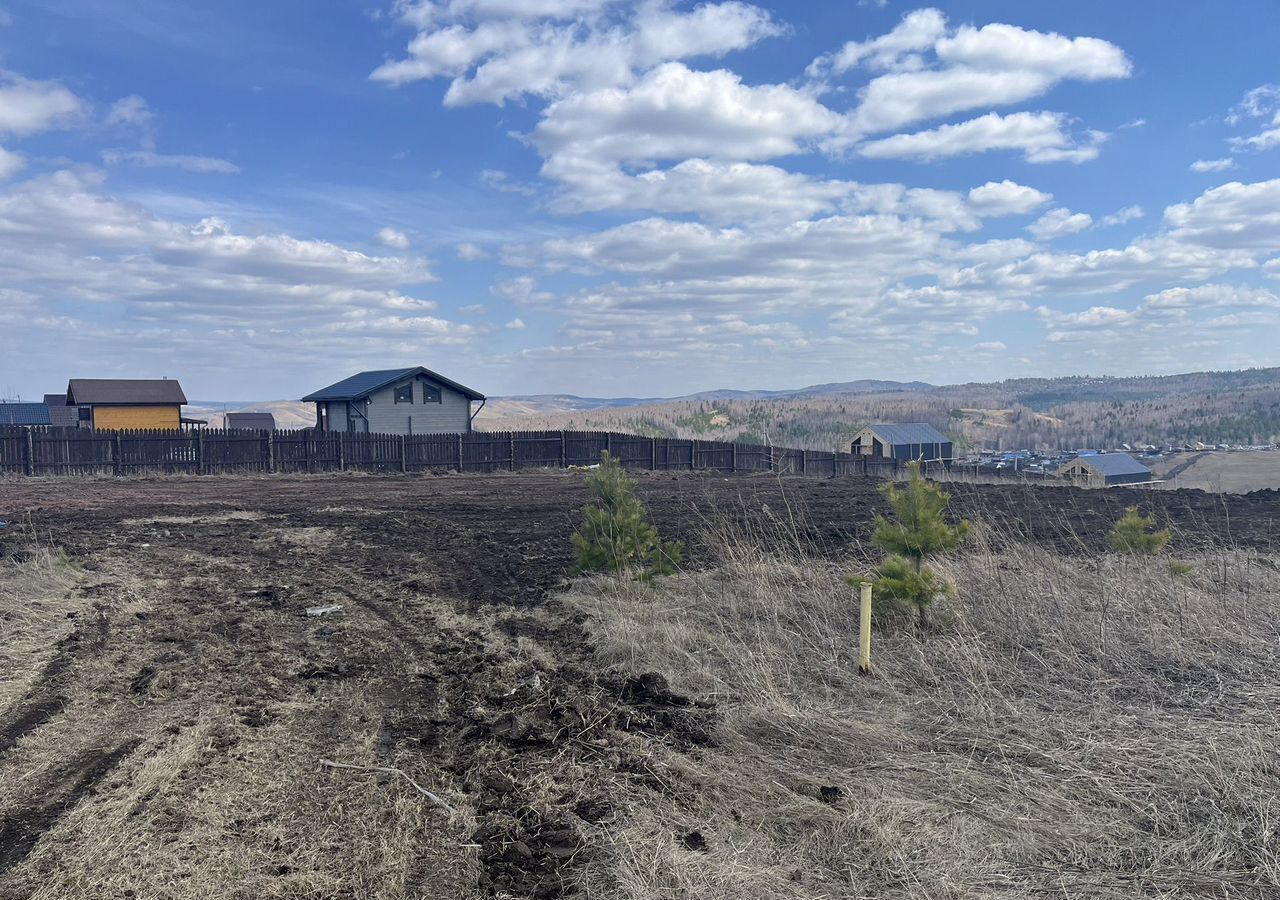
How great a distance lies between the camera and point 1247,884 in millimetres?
2971

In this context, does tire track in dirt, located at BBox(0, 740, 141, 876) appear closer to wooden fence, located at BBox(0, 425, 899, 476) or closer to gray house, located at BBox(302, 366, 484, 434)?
wooden fence, located at BBox(0, 425, 899, 476)

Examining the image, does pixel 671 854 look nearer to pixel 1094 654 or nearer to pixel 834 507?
pixel 1094 654

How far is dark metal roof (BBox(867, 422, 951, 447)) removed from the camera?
39.9 metres

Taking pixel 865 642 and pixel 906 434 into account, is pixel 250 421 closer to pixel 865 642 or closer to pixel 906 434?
pixel 906 434

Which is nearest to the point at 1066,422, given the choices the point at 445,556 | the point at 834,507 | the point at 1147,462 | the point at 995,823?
the point at 1147,462

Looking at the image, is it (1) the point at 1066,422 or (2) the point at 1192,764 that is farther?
(1) the point at 1066,422

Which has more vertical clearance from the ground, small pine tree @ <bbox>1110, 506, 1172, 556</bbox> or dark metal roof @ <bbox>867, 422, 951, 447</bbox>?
dark metal roof @ <bbox>867, 422, 951, 447</bbox>

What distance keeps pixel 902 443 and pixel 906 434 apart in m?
1.32

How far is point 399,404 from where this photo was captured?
33.9 meters

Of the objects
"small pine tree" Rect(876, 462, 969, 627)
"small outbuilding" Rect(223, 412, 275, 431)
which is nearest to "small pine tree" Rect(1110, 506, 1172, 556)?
"small pine tree" Rect(876, 462, 969, 627)

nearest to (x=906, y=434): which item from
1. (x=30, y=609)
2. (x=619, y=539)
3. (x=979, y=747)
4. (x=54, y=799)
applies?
(x=619, y=539)

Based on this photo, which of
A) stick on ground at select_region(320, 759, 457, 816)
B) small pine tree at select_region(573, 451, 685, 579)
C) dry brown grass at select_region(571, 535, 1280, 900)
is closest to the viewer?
dry brown grass at select_region(571, 535, 1280, 900)

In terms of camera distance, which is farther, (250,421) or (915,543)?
(250,421)

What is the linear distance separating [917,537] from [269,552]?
8739mm
